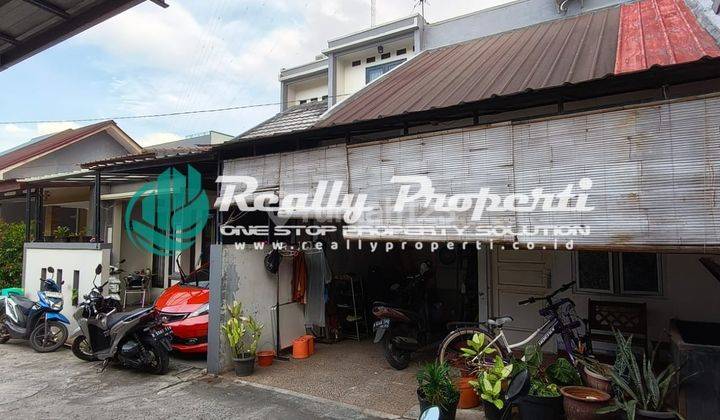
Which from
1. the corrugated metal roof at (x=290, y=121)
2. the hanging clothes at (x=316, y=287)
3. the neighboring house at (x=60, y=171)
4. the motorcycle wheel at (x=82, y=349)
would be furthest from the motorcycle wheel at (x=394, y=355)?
the neighboring house at (x=60, y=171)

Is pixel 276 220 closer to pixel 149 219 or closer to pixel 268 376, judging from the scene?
pixel 268 376

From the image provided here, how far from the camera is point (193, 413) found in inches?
182

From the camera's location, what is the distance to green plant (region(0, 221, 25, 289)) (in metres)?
10.2

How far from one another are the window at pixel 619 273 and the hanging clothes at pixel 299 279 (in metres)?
4.38

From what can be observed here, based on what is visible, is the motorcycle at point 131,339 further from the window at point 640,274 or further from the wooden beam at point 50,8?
the window at point 640,274

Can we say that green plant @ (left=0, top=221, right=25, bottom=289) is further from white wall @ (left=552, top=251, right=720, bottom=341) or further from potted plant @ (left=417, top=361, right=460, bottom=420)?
white wall @ (left=552, top=251, right=720, bottom=341)

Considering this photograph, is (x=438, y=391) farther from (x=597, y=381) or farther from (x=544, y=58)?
(x=544, y=58)

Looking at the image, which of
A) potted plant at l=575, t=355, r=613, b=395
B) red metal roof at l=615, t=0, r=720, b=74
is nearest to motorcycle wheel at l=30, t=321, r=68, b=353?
potted plant at l=575, t=355, r=613, b=395

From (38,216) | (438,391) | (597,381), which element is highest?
(38,216)

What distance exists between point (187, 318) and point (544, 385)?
17.1ft

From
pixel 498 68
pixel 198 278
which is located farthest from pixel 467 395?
pixel 198 278

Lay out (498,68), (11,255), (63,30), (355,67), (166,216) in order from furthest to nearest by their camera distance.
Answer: (355,67)
(166,216)
(11,255)
(498,68)
(63,30)

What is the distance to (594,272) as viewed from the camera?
20.3 ft

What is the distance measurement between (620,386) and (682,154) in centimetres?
209
